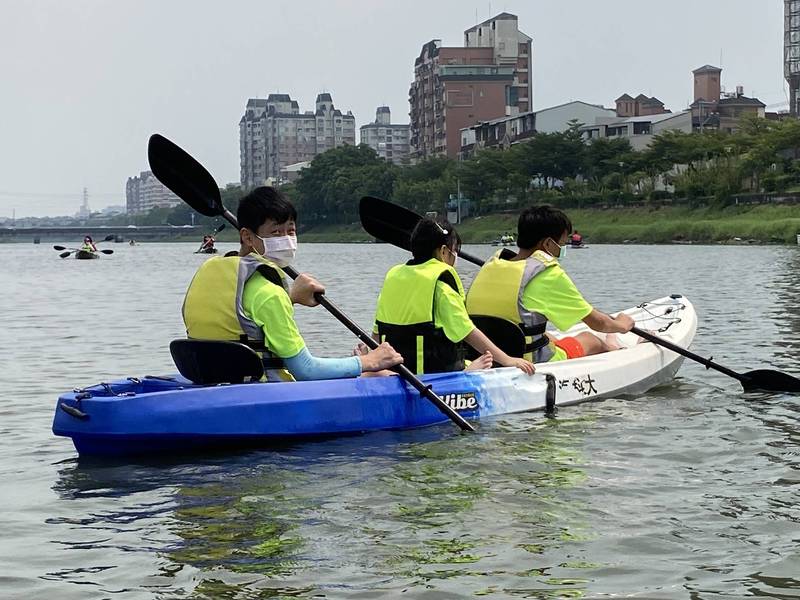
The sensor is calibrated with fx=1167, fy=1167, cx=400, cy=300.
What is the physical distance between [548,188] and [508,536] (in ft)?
296

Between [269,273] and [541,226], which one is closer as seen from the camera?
[269,273]

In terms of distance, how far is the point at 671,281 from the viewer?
3167 cm

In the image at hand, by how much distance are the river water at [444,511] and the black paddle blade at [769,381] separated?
0.16 metres

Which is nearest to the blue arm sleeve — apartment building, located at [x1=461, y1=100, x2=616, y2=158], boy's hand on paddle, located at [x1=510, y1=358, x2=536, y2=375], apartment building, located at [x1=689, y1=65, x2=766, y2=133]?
boy's hand on paddle, located at [x1=510, y1=358, x2=536, y2=375]

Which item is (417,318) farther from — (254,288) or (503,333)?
(254,288)

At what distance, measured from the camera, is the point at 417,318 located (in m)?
9.20

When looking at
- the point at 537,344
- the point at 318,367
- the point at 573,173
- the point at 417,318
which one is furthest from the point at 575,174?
the point at 318,367

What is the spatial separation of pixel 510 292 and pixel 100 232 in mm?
158688

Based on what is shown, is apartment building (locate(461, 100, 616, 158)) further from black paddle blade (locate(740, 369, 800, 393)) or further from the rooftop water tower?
black paddle blade (locate(740, 369, 800, 393))

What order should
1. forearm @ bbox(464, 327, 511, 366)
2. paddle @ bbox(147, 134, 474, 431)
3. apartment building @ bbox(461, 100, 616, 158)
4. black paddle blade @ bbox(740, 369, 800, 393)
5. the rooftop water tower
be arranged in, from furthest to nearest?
the rooftop water tower, apartment building @ bbox(461, 100, 616, 158), black paddle blade @ bbox(740, 369, 800, 393), paddle @ bbox(147, 134, 474, 431), forearm @ bbox(464, 327, 511, 366)

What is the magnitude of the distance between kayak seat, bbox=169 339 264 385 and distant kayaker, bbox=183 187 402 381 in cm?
10

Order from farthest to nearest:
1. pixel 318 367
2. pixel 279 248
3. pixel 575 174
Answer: pixel 575 174 → pixel 318 367 → pixel 279 248

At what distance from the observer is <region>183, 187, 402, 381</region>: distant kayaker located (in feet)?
26.1

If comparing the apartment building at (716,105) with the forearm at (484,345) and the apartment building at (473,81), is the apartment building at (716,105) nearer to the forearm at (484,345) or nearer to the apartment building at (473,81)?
the apartment building at (473,81)
